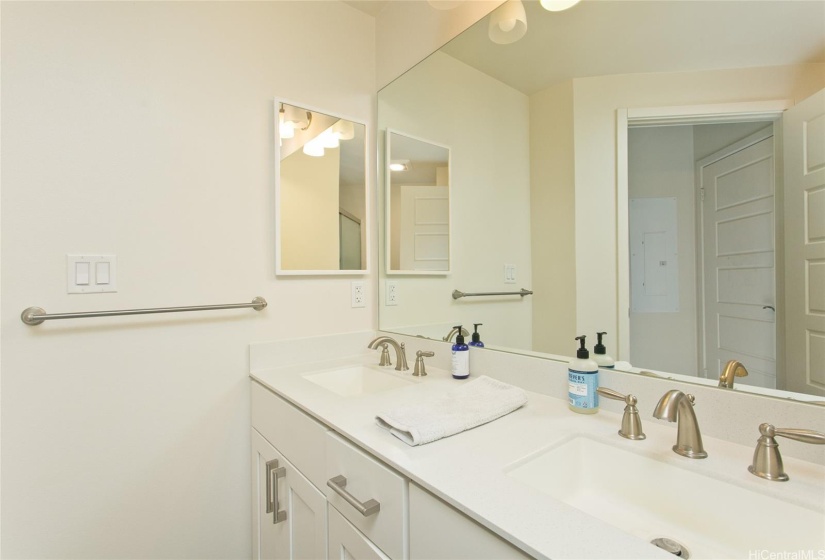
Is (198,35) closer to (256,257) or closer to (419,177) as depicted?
Result: (256,257)

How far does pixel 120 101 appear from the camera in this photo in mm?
1121

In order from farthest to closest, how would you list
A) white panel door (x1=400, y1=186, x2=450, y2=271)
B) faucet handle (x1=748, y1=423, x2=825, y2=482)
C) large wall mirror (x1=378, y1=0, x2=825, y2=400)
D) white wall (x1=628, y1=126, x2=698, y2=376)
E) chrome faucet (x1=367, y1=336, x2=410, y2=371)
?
1. white panel door (x1=400, y1=186, x2=450, y2=271)
2. chrome faucet (x1=367, y1=336, x2=410, y2=371)
3. white wall (x1=628, y1=126, x2=698, y2=376)
4. large wall mirror (x1=378, y1=0, x2=825, y2=400)
5. faucet handle (x1=748, y1=423, x2=825, y2=482)

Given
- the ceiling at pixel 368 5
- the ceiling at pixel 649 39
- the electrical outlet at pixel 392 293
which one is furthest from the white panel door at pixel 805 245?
the ceiling at pixel 368 5

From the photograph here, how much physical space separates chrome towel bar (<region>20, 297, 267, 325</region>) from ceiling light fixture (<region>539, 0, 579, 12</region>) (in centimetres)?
133

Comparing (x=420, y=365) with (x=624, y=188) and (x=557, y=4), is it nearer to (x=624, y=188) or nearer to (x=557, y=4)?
(x=624, y=188)

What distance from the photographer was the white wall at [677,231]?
0.82 meters

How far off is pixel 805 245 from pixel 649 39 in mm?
588

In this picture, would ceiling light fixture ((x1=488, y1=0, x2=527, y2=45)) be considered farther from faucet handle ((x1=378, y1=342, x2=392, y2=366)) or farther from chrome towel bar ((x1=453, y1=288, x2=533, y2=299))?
faucet handle ((x1=378, y1=342, x2=392, y2=366))

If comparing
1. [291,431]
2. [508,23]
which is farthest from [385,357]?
[508,23]

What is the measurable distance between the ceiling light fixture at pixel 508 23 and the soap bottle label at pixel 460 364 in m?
1.04

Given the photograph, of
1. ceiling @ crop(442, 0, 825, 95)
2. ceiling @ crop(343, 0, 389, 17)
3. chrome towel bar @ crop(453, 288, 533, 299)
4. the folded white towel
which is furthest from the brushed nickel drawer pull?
ceiling @ crop(343, 0, 389, 17)

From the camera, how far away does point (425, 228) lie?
159cm

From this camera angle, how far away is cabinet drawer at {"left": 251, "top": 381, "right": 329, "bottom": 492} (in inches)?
36.0

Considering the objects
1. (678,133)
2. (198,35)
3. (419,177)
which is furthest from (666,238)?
(198,35)
